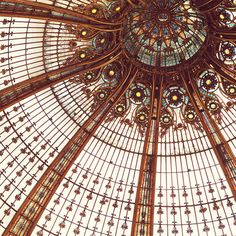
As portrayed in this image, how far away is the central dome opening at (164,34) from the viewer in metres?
22.8

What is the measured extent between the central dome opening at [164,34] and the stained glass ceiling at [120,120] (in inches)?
2.5

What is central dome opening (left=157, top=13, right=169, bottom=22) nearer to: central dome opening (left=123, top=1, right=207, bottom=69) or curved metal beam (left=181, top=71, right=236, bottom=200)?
central dome opening (left=123, top=1, right=207, bottom=69)

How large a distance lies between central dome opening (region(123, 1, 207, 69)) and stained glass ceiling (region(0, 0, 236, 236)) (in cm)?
6

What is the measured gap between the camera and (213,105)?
23938 mm

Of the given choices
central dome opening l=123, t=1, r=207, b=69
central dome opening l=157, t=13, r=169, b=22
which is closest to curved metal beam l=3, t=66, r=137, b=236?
central dome opening l=123, t=1, r=207, b=69

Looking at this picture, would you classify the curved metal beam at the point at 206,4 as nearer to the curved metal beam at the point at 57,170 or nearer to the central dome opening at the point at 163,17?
the central dome opening at the point at 163,17

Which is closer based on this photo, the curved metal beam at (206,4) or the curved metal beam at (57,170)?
the curved metal beam at (206,4)

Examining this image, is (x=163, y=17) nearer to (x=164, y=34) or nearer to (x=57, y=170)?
(x=164, y=34)

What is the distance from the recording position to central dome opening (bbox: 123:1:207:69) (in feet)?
74.7

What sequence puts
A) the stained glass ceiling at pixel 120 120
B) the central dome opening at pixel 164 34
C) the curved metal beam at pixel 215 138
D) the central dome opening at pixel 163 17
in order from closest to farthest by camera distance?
the stained glass ceiling at pixel 120 120 → the curved metal beam at pixel 215 138 → the central dome opening at pixel 164 34 → the central dome opening at pixel 163 17

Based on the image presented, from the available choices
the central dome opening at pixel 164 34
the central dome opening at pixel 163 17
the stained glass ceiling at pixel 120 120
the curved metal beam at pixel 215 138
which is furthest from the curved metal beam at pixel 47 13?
the curved metal beam at pixel 215 138

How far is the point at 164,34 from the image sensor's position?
938 inches

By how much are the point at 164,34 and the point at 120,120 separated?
20.0 feet

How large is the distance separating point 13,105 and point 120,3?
866 centimetres
